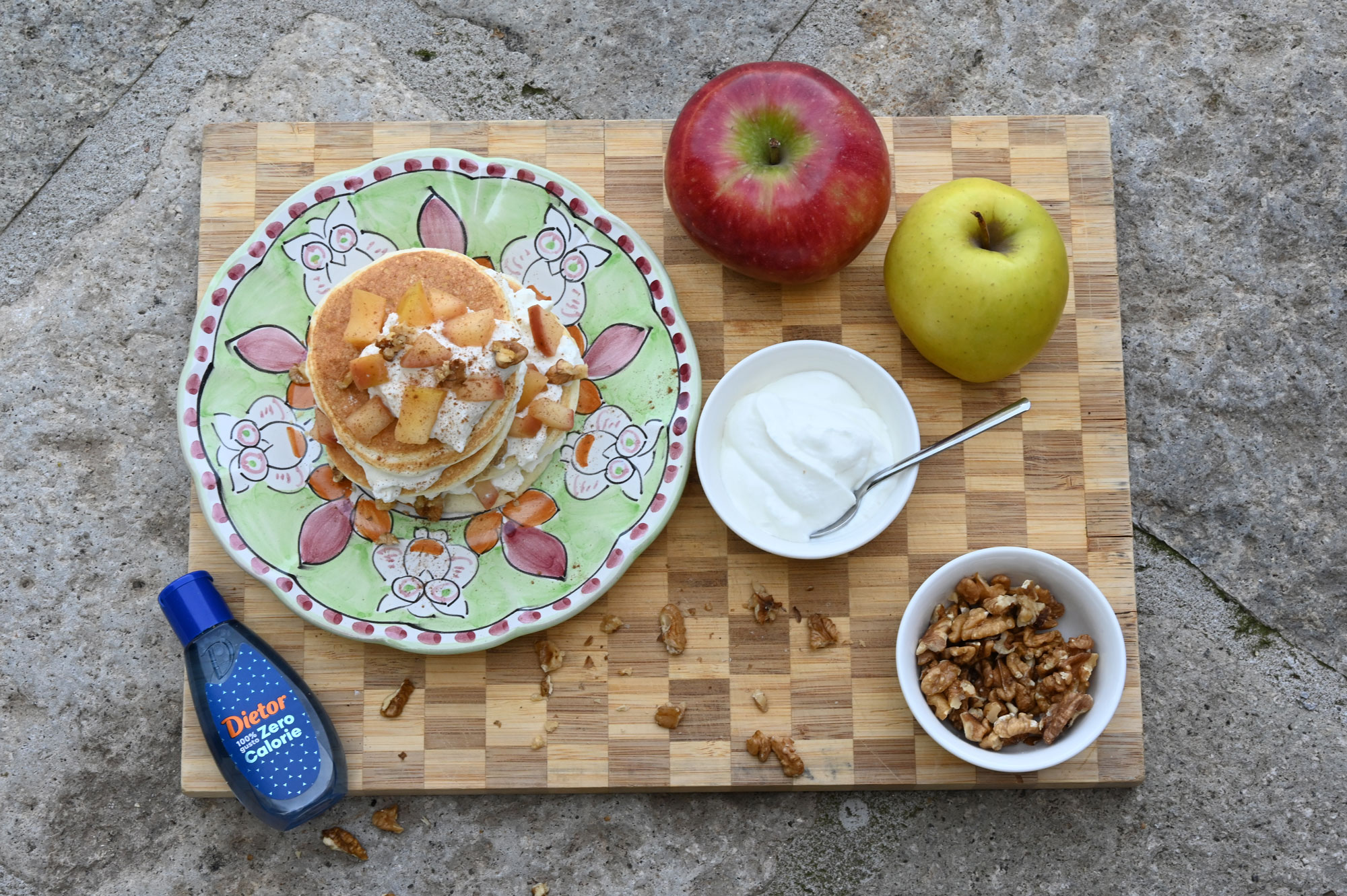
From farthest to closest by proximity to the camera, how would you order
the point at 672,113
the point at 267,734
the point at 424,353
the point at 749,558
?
the point at 672,113 → the point at 749,558 → the point at 267,734 → the point at 424,353

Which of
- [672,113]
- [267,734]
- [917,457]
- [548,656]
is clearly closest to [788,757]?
[548,656]

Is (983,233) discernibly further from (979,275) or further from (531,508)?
(531,508)

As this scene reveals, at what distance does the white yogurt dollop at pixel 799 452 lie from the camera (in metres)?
1.53

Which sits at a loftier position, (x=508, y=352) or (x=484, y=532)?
(x=508, y=352)

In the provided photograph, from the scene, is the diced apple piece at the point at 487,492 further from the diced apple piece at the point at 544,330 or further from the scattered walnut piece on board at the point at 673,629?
the scattered walnut piece on board at the point at 673,629

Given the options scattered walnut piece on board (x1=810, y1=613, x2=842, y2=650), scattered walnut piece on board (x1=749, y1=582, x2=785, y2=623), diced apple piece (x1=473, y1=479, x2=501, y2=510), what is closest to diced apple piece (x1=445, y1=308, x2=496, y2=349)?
diced apple piece (x1=473, y1=479, x2=501, y2=510)

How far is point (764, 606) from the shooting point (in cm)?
164

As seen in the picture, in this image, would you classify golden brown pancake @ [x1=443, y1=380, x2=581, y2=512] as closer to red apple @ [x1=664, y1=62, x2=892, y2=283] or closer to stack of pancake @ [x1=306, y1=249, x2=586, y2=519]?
stack of pancake @ [x1=306, y1=249, x2=586, y2=519]

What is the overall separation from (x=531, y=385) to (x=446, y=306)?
19 cm

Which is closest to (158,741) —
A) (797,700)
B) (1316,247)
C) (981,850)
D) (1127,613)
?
(797,700)

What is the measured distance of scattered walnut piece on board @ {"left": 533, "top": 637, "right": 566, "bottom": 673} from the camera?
64.1 inches

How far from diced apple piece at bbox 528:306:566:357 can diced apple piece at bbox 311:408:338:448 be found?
1.27 ft

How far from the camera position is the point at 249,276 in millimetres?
1620

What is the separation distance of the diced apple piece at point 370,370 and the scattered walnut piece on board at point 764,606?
2.41 feet
